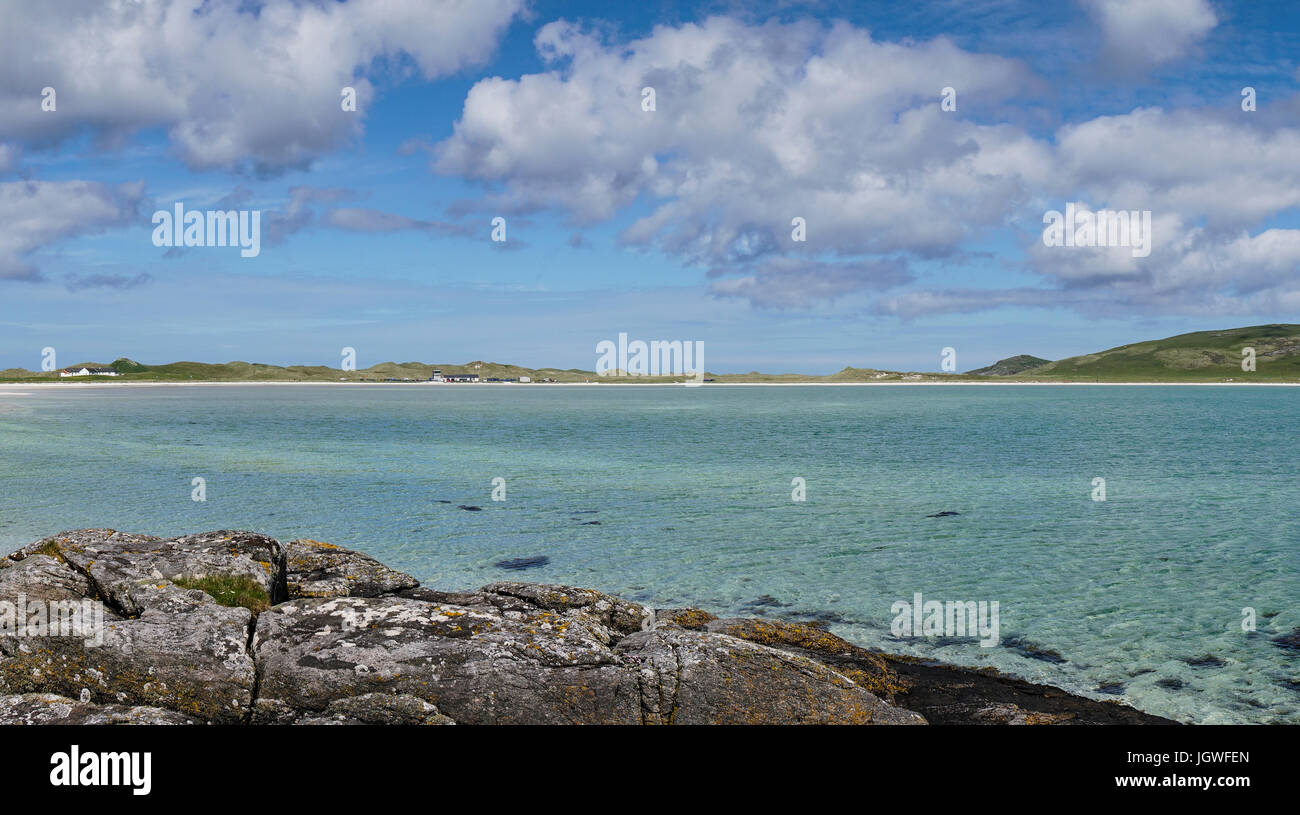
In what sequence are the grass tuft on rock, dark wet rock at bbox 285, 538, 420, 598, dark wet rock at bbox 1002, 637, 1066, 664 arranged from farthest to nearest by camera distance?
dark wet rock at bbox 1002, 637, 1066, 664
dark wet rock at bbox 285, 538, 420, 598
the grass tuft on rock

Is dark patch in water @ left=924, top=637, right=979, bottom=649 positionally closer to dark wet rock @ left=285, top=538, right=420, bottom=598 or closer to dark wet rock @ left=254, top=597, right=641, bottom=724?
dark wet rock @ left=254, top=597, right=641, bottom=724

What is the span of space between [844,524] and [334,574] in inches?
810

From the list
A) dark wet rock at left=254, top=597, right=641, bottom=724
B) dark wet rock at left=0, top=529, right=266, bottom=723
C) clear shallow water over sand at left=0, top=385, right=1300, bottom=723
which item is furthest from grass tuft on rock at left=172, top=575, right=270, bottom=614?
clear shallow water over sand at left=0, top=385, right=1300, bottom=723

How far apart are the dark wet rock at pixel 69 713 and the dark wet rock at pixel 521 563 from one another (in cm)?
1511

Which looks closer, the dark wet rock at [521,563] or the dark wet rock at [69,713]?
the dark wet rock at [69,713]

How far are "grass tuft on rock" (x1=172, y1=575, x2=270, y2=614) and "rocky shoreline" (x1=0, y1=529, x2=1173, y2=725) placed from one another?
0.09 feet

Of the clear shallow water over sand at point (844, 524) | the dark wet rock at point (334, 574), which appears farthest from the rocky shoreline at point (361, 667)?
the clear shallow water over sand at point (844, 524)

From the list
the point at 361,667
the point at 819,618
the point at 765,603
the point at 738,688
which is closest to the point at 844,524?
the point at 765,603

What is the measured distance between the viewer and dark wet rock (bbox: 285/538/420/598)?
12812mm

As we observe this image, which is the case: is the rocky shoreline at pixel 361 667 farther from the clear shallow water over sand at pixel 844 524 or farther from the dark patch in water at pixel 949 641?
the clear shallow water over sand at pixel 844 524

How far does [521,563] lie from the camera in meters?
23.7

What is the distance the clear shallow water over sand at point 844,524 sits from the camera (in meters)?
16.1
